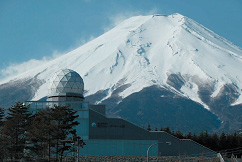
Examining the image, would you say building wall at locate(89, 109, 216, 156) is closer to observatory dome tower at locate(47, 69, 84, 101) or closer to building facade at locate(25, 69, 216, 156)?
building facade at locate(25, 69, 216, 156)

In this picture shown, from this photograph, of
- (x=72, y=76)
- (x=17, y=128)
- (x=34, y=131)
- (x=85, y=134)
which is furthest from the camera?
(x=72, y=76)

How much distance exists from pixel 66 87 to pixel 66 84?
567 millimetres

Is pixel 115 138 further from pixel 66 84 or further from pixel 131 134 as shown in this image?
pixel 66 84

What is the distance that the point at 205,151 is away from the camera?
68.2 m

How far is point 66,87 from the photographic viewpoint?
240 feet

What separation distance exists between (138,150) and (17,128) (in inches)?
665

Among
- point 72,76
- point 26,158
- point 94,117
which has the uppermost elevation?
point 72,76

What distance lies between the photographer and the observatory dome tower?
70.2 m

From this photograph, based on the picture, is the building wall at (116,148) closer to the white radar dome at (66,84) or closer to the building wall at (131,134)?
the building wall at (131,134)

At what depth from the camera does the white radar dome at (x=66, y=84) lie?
73.3 metres

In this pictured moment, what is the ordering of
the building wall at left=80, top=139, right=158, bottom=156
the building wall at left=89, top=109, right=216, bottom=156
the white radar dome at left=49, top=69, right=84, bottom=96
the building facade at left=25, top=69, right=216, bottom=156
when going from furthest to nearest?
the white radar dome at left=49, top=69, right=84, bottom=96, the building wall at left=89, top=109, right=216, bottom=156, the building facade at left=25, top=69, right=216, bottom=156, the building wall at left=80, top=139, right=158, bottom=156

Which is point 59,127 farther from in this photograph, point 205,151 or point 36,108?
point 205,151

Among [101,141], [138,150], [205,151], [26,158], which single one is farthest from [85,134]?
[205,151]

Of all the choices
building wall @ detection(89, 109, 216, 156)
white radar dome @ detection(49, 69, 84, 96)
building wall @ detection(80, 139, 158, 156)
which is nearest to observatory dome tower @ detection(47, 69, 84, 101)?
white radar dome @ detection(49, 69, 84, 96)
